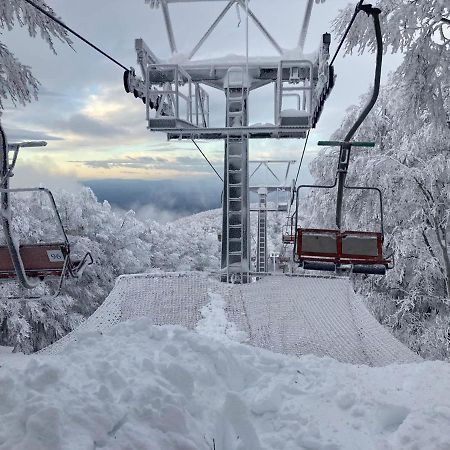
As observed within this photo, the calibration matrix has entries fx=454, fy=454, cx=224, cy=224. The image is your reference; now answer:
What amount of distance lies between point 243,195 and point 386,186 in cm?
436

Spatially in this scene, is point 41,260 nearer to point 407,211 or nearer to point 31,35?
point 31,35

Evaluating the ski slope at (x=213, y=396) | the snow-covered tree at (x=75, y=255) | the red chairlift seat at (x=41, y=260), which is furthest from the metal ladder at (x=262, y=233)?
the red chairlift seat at (x=41, y=260)

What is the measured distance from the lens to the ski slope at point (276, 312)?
6434mm

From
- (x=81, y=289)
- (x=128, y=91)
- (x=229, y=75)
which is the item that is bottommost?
(x=81, y=289)

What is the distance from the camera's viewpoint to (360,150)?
14094mm

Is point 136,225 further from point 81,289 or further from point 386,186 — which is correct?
point 386,186

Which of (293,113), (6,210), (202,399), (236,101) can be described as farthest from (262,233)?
(6,210)

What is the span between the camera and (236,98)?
963 centimetres

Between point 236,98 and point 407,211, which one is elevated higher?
point 236,98

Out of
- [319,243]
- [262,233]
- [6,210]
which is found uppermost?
[6,210]

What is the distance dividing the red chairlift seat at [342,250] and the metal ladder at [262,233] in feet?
37.1

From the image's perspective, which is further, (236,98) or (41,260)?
(236,98)

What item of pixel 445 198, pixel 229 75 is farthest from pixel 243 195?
pixel 445 198

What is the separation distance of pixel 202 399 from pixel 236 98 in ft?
23.1
